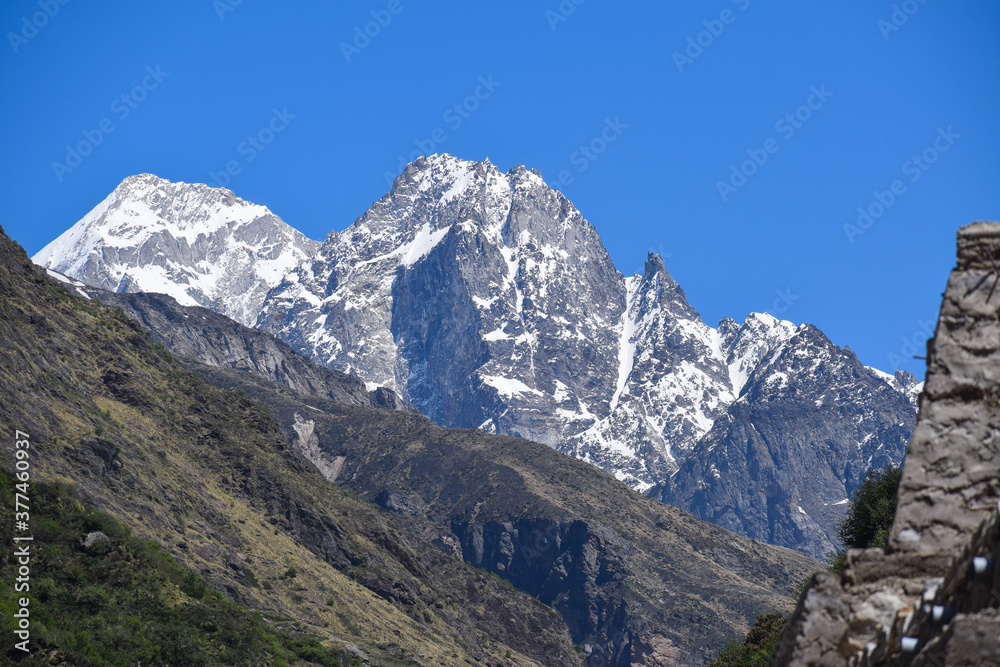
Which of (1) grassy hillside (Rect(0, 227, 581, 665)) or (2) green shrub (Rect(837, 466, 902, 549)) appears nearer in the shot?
(2) green shrub (Rect(837, 466, 902, 549))

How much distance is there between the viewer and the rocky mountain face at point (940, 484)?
7410 mm

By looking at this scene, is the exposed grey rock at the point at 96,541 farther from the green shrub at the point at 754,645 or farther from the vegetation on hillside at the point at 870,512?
the vegetation on hillside at the point at 870,512

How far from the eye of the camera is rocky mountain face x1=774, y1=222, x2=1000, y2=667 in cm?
741

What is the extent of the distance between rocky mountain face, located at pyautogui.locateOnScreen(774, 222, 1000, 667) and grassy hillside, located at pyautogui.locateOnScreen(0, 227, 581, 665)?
6923cm

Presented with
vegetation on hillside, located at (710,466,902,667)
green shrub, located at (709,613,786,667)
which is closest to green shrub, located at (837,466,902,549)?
vegetation on hillside, located at (710,466,902,667)

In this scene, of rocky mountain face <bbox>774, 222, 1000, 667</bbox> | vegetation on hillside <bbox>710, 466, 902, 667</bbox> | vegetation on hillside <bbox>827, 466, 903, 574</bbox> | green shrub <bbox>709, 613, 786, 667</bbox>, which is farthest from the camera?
green shrub <bbox>709, 613, 786, 667</bbox>

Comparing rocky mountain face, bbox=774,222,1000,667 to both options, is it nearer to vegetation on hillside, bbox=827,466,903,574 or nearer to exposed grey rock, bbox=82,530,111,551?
vegetation on hillside, bbox=827,466,903,574

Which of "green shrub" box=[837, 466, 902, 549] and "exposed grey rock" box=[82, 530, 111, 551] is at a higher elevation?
"green shrub" box=[837, 466, 902, 549]

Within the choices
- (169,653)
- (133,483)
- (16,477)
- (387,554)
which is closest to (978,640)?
(169,653)
